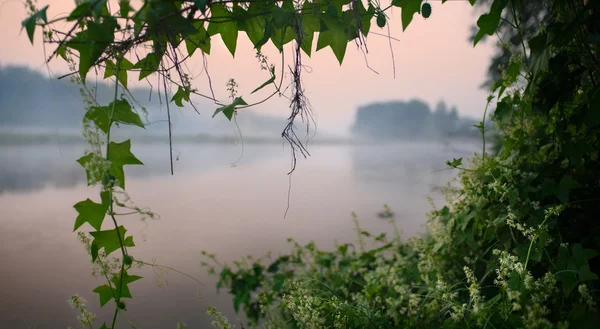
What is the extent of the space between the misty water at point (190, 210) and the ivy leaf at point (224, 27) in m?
0.21

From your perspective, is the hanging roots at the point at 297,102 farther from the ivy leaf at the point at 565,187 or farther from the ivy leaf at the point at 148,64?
the ivy leaf at the point at 565,187

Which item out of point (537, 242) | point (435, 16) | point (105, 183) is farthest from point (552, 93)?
point (105, 183)

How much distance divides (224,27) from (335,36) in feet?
0.59

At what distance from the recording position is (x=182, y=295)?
1.15 metres

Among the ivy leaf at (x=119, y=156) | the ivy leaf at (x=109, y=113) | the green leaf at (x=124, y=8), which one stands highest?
the green leaf at (x=124, y=8)

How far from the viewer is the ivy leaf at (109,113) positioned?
0.55 meters

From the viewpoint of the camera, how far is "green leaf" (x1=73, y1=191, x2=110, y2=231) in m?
0.51

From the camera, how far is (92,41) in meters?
Result: 0.48

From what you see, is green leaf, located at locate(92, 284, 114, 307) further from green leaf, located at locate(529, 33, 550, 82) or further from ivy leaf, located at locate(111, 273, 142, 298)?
green leaf, located at locate(529, 33, 550, 82)

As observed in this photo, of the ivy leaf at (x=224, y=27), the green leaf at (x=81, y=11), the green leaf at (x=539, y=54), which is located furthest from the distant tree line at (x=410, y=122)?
the green leaf at (x=81, y=11)

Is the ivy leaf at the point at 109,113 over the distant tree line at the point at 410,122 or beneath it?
beneath

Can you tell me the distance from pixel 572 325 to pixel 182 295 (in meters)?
0.95

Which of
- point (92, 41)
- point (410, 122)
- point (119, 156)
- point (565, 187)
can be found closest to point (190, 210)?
point (119, 156)

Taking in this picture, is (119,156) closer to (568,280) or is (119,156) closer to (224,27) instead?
(224,27)
